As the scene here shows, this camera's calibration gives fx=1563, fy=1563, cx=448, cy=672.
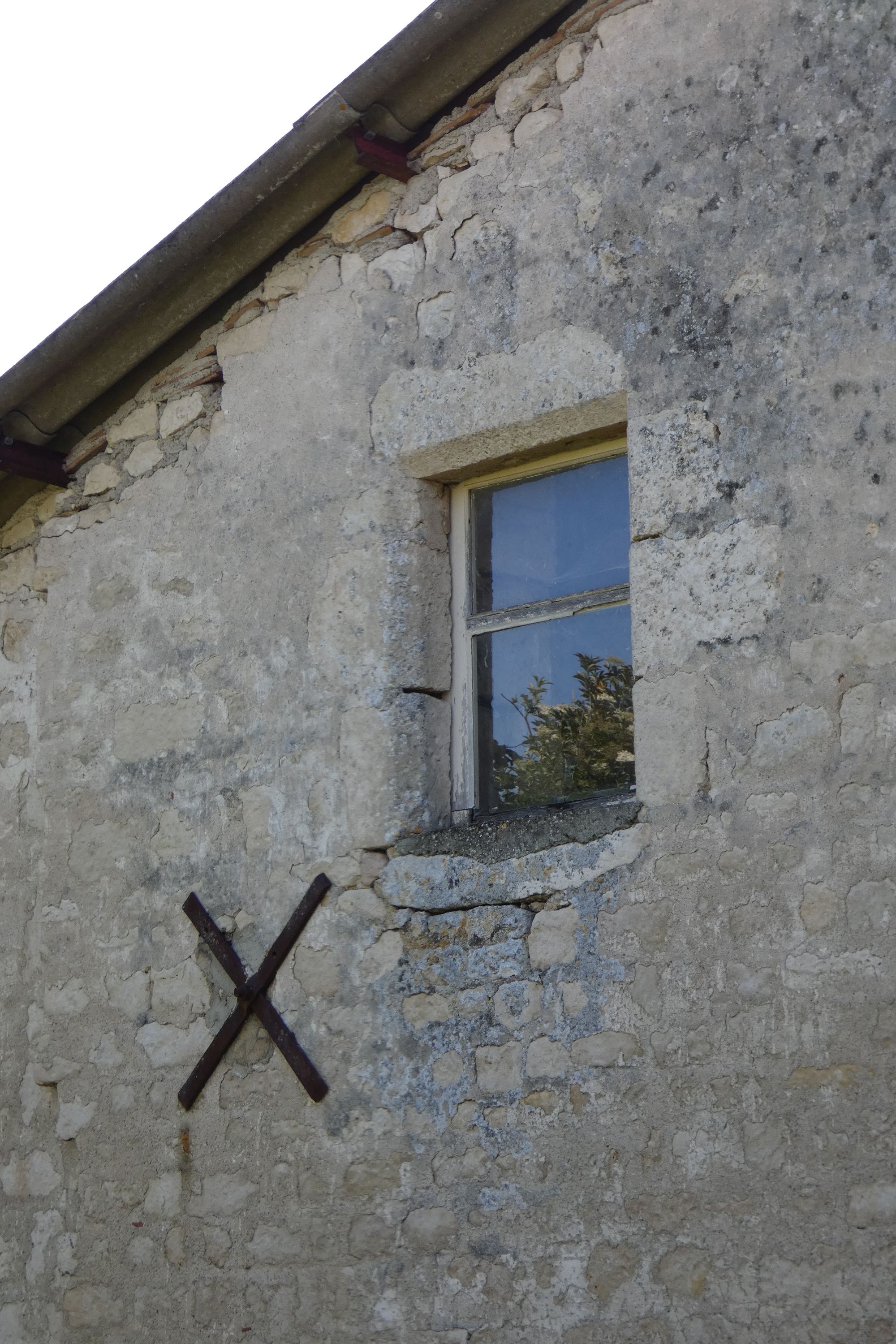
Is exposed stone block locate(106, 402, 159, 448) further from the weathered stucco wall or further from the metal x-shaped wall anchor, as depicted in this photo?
the metal x-shaped wall anchor

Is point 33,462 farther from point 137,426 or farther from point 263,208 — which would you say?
point 263,208

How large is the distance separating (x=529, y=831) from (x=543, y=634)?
651 millimetres

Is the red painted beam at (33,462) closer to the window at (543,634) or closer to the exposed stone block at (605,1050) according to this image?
the window at (543,634)

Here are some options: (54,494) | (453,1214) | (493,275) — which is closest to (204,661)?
(54,494)

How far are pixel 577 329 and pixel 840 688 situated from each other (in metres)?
1.31

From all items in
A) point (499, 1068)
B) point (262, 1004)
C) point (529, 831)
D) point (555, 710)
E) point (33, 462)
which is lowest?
point (499, 1068)

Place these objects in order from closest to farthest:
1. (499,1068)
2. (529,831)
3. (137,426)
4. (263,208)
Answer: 1. (499,1068)
2. (529,831)
3. (263,208)
4. (137,426)

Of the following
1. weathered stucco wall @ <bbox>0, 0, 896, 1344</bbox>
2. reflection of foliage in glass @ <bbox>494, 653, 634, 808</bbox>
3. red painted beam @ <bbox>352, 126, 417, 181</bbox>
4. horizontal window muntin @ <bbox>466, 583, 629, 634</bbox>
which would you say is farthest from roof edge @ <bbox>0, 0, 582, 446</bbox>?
reflection of foliage in glass @ <bbox>494, 653, 634, 808</bbox>

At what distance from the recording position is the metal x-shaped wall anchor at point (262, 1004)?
444 centimetres

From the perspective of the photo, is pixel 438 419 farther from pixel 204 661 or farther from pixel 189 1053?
pixel 189 1053

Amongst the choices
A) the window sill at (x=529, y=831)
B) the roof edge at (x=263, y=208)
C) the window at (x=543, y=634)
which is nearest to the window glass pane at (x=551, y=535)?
the window at (x=543, y=634)

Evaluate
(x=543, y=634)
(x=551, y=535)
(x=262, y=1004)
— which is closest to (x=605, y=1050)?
(x=262, y=1004)

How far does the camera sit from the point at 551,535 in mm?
4586

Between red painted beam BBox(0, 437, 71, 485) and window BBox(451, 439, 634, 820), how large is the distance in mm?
1594
